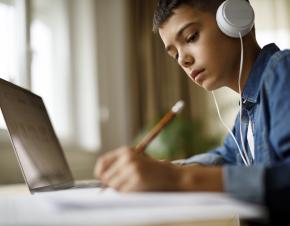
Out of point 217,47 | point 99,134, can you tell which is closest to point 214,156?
point 217,47

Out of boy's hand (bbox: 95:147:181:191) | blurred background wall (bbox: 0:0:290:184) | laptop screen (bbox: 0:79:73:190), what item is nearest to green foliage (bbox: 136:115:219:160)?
blurred background wall (bbox: 0:0:290:184)

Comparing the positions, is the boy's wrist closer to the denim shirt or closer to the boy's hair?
the denim shirt

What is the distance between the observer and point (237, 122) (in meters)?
0.95

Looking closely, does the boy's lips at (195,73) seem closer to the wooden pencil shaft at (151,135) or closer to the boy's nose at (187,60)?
the boy's nose at (187,60)

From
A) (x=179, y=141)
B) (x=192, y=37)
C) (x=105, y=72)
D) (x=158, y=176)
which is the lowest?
(x=179, y=141)

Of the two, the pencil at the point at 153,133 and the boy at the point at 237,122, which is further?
the pencil at the point at 153,133

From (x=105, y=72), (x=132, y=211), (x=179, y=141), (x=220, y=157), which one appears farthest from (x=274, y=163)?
(x=105, y=72)

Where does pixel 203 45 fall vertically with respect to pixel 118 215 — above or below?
above

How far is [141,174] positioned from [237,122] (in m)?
0.53

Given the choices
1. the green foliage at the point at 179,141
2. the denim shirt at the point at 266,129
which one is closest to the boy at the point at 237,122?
the denim shirt at the point at 266,129

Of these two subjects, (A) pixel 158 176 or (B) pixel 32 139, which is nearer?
(A) pixel 158 176

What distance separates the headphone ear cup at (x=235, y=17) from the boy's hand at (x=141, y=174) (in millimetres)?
417

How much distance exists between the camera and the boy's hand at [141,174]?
471 mm

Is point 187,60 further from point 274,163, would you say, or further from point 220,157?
point 274,163
